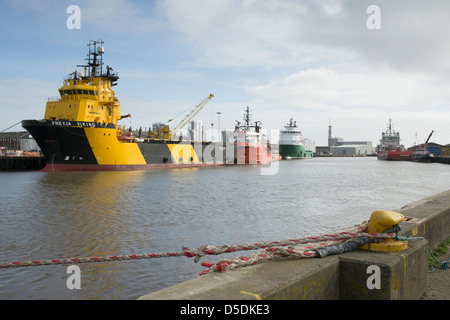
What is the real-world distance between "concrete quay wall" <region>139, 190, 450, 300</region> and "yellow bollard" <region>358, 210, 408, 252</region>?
9cm

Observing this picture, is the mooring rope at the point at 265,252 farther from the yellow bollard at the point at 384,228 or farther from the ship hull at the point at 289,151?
the ship hull at the point at 289,151

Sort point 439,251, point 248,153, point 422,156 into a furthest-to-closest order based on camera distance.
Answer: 1. point 422,156
2. point 248,153
3. point 439,251

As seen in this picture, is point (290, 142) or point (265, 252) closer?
point (265, 252)

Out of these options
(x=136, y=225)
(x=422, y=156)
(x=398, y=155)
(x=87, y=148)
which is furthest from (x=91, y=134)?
(x=398, y=155)

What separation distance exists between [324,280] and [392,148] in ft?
320

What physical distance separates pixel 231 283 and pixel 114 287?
357cm

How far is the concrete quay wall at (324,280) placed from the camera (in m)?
3.12

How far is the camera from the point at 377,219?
14.5 ft

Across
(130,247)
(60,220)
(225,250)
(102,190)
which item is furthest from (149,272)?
(102,190)

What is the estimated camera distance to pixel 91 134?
109 feet

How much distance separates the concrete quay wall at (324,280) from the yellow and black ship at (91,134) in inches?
1279

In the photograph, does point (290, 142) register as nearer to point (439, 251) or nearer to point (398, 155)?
point (398, 155)
